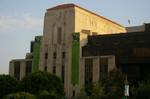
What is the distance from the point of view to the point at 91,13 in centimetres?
10881

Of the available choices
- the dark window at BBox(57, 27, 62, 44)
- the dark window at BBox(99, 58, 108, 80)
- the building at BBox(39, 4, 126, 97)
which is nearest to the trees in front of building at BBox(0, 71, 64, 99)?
the dark window at BBox(99, 58, 108, 80)

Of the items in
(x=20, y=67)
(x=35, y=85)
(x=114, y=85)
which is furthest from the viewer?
(x=20, y=67)

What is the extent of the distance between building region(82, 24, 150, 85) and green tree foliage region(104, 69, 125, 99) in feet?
16.0

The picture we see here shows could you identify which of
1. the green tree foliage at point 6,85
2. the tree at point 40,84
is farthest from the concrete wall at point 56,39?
the green tree foliage at point 6,85

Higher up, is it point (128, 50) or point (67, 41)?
point (67, 41)

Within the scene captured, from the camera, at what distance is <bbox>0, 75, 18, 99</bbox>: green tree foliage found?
86.1m

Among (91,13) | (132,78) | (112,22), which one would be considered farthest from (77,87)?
(112,22)

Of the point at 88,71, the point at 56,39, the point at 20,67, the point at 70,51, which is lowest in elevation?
the point at 88,71

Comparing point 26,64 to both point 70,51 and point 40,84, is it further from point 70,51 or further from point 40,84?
point 40,84

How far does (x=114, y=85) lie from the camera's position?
276 feet

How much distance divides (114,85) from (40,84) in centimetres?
1519

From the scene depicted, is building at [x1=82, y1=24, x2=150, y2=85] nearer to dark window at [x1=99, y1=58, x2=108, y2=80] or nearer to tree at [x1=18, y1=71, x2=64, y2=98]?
dark window at [x1=99, y1=58, x2=108, y2=80]

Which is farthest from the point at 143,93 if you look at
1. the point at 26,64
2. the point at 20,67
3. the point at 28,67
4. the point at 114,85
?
the point at 20,67

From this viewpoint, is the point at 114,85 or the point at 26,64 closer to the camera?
the point at 114,85
